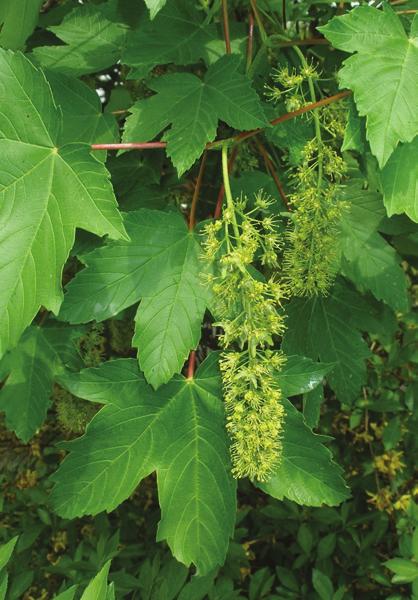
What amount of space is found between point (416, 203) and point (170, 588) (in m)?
1.24

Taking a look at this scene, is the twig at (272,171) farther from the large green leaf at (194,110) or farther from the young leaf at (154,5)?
the young leaf at (154,5)

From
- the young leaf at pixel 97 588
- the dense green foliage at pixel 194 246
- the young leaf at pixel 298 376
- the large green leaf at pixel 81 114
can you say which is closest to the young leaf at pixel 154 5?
the dense green foliage at pixel 194 246

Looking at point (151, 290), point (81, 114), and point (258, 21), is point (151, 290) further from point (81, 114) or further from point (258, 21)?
point (258, 21)

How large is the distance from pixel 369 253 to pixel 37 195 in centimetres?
76

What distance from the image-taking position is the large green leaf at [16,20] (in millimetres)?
1360

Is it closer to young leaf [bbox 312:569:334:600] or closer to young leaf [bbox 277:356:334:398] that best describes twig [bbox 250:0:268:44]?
young leaf [bbox 277:356:334:398]

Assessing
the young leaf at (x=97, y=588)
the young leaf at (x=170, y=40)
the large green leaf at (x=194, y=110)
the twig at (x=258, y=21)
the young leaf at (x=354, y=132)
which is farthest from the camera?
the twig at (x=258, y=21)

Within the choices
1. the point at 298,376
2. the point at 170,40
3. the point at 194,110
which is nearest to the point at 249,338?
the point at 298,376

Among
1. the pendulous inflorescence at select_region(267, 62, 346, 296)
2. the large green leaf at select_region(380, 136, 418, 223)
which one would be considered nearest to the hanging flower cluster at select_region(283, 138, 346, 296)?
the pendulous inflorescence at select_region(267, 62, 346, 296)

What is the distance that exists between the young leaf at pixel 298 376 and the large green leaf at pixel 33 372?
591 mm

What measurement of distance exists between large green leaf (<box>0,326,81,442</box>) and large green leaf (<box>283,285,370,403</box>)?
555 millimetres

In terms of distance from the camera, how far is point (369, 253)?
1435 mm

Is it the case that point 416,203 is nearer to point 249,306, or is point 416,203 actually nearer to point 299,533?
point 249,306

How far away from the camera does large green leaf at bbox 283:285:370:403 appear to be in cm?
149
